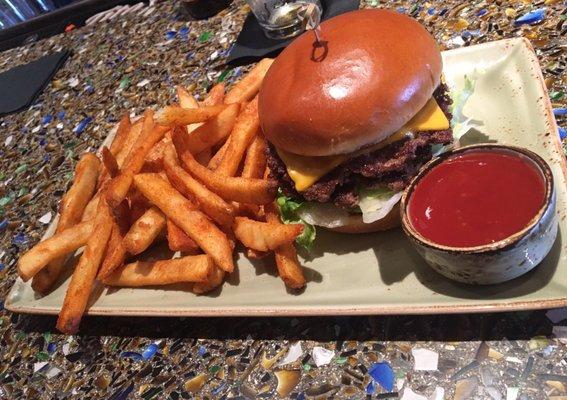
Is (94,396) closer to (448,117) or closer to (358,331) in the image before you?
(358,331)

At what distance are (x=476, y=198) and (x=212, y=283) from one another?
41.1 inches

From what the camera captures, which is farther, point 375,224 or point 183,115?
point 183,115

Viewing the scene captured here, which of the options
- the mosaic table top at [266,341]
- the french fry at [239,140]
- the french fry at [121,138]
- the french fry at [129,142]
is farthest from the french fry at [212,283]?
the french fry at [121,138]

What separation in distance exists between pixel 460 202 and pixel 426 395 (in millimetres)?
597

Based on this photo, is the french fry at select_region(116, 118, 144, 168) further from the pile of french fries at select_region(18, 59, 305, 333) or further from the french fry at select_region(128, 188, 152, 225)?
the french fry at select_region(128, 188, 152, 225)

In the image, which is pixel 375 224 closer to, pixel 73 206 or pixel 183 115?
pixel 183 115

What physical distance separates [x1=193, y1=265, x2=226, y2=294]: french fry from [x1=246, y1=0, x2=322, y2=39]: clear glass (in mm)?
2000

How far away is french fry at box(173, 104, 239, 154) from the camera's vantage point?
2324 mm

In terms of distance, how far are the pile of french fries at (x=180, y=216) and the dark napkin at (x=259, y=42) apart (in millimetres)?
1075

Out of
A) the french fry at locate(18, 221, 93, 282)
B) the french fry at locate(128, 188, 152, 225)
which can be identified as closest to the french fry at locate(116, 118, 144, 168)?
the french fry at locate(128, 188, 152, 225)

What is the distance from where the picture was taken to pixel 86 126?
13.0ft

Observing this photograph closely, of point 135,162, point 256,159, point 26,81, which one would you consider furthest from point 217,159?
point 26,81

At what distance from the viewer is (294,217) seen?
209 cm

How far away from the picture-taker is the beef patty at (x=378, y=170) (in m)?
1.81
